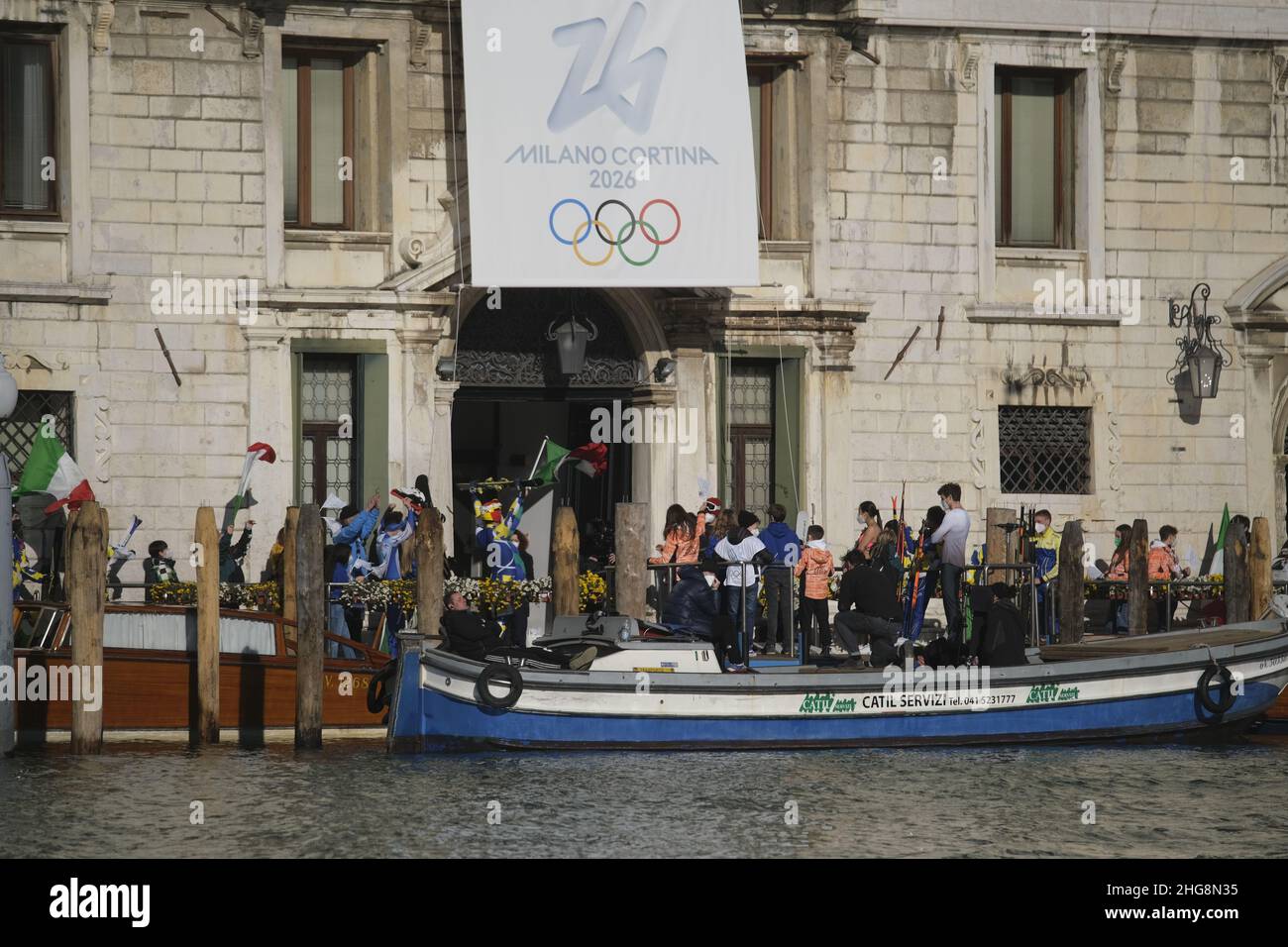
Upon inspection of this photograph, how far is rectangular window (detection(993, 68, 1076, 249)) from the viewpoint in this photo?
28.6 metres

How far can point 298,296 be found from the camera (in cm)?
2628

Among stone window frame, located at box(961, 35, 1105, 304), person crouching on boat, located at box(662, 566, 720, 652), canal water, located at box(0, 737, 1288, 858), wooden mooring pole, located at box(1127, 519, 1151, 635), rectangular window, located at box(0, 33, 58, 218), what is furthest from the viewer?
stone window frame, located at box(961, 35, 1105, 304)

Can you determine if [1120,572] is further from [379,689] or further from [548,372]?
[379,689]

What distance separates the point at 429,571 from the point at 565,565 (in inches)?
62.9

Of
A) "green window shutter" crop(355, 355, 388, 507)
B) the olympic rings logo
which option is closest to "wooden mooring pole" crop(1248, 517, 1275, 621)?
the olympic rings logo

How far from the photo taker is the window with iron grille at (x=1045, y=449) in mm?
28469

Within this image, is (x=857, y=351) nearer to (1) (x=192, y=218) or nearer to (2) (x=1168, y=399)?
(2) (x=1168, y=399)

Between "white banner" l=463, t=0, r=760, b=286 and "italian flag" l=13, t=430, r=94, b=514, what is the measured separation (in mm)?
4639

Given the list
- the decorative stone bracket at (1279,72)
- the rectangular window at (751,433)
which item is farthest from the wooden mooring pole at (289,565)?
the decorative stone bracket at (1279,72)

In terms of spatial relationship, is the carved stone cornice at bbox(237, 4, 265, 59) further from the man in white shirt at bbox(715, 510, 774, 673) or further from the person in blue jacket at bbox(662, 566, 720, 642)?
the person in blue jacket at bbox(662, 566, 720, 642)

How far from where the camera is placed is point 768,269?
91.1 feet

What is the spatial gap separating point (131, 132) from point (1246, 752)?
43.2 ft

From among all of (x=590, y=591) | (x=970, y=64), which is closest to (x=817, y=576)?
(x=590, y=591)

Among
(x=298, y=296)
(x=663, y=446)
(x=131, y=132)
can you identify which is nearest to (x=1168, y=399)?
(x=663, y=446)
